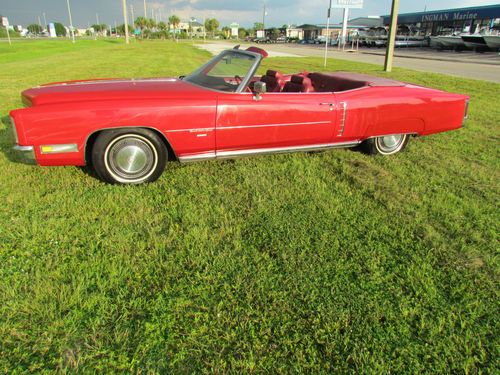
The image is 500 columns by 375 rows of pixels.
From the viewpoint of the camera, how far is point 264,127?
3.51m

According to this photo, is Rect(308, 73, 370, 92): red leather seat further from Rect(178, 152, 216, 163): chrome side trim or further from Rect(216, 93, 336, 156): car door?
Rect(178, 152, 216, 163): chrome side trim

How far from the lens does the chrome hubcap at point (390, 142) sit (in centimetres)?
438

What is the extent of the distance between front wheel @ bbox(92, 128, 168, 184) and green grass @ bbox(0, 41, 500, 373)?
0.47 ft

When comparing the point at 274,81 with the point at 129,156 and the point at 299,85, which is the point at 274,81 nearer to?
the point at 299,85

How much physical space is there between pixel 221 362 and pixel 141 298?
63 centimetres

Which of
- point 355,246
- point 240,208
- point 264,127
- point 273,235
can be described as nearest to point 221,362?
point 273,235

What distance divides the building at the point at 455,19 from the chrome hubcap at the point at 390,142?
40.3 meters

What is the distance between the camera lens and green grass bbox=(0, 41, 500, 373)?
1683mm

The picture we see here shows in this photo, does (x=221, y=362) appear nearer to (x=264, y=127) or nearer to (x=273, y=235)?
(x=273, y=235)

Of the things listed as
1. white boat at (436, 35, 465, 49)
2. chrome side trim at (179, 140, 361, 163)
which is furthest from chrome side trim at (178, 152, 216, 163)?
white boat at (436, 35, 465, 49)

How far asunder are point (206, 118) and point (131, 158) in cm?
81

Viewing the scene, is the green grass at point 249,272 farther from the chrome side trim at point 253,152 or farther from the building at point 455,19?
the building at point 455,19

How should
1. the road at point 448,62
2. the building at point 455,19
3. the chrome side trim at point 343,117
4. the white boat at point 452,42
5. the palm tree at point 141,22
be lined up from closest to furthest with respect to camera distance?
the chrome side trim at point 343,117 < the road at point 448,62 < the white boat at point 452,42 < the building at point 455,19 < the palm tree at point 141,22

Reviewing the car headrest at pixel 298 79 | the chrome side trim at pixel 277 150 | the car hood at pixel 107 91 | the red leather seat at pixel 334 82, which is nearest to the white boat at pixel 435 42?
the red leather seat at pixel 334 82
